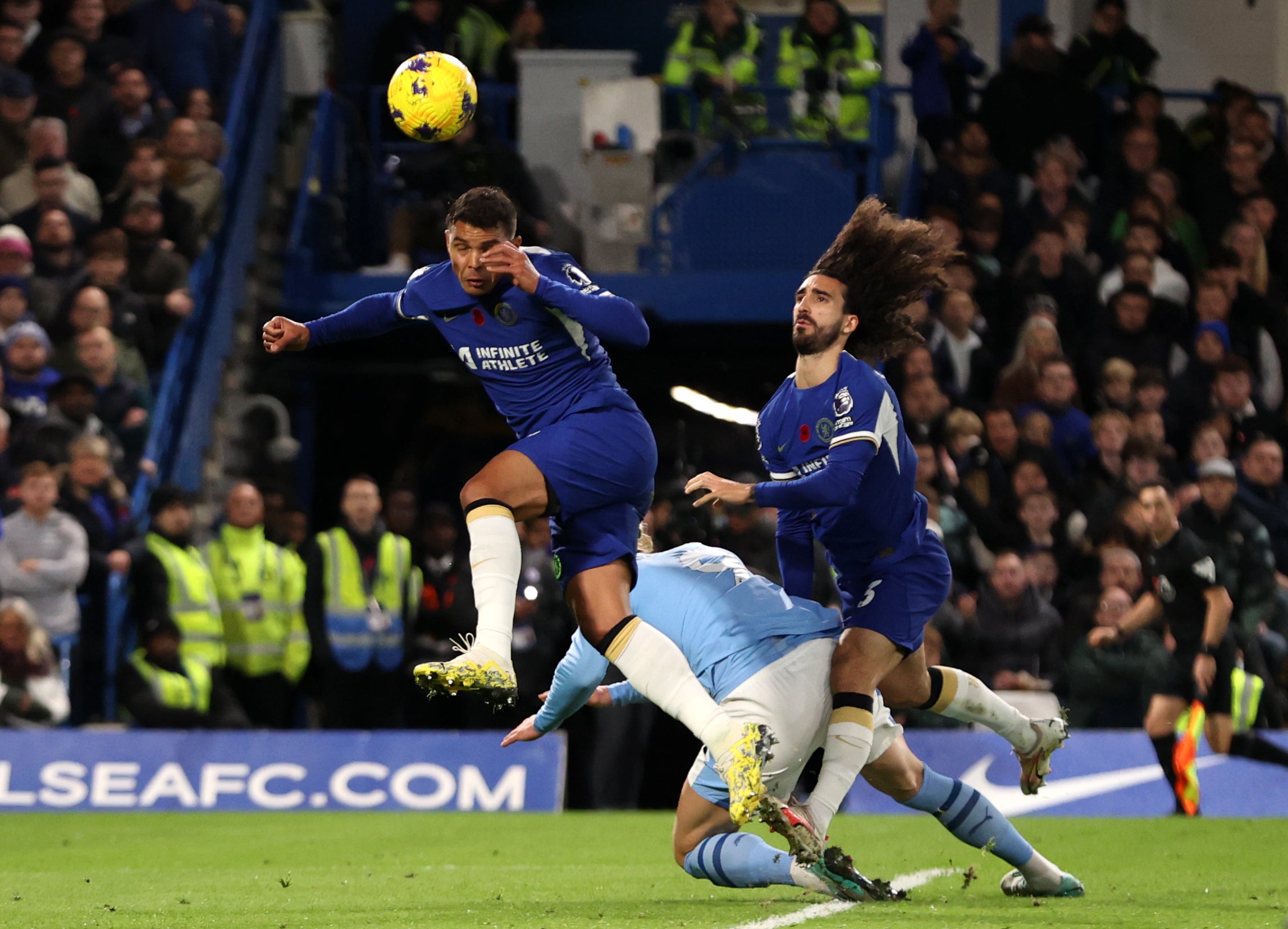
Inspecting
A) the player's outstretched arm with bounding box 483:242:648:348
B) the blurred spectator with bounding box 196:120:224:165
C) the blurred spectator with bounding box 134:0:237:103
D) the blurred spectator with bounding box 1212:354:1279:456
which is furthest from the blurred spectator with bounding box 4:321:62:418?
the blurred spectator with bounding box 1212:354:1279:456

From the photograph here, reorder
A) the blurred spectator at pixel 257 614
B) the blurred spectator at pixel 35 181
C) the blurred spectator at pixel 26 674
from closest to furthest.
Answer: the blurred spectator at pixel 26 674 → the blurred spectator at pixel 257 614 → the blurred spectator at pixel 35 181

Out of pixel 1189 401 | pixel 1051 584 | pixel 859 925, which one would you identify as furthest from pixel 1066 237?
pixel 859 925

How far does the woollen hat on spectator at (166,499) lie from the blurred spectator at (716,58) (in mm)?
5397

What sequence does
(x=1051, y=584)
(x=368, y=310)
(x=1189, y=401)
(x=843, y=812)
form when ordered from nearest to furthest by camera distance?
(x=368, y=310), (x=843, y=812), (x=1051, y=584), (x=1189, y=401)

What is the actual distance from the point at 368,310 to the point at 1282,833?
511 cm

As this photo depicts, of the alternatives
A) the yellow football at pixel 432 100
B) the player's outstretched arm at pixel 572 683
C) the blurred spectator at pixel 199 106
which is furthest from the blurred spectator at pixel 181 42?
the player's outstretched arm at pixel 572 683

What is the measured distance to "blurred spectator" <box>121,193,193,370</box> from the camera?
13289 millimetres

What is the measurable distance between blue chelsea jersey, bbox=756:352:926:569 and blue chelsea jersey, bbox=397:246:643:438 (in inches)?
21.6

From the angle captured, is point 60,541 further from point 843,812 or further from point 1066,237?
point 1066,237

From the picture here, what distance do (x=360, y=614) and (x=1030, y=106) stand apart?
6.65 metres

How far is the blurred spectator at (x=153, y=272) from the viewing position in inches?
523

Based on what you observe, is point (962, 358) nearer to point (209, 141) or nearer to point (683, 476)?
point (683, 476)

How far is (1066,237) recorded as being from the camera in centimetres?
1383

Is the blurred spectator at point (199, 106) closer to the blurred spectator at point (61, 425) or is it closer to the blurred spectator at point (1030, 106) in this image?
the blurred spectator at point (61, 425)
